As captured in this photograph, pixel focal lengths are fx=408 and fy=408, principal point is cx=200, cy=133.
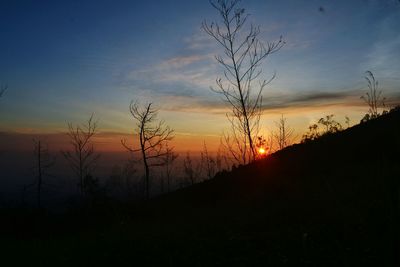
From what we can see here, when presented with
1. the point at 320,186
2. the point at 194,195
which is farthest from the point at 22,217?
the point at 320,186

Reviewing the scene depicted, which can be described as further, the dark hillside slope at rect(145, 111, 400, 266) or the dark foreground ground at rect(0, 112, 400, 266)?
the dark hillside slope at rect(145, 111, 400, 266)

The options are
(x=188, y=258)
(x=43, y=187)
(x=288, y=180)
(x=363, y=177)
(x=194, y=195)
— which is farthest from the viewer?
(x=43, y=187)

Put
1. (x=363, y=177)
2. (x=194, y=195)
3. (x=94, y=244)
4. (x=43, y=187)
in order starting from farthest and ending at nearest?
1. (x=43, y=187)
2. (x=194, y=195)
3. (x=363, y=177)
4. (x=94, y=244)

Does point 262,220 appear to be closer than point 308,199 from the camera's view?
Yes

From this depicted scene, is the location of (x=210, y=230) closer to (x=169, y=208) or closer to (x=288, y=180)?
(x=288, y=180)

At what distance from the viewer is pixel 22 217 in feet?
59.6

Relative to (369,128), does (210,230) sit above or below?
below

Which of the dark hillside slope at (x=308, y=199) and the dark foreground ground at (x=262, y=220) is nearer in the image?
the dark foreground ground at (x=262, y=220)

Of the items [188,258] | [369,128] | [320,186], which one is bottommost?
[188,258]

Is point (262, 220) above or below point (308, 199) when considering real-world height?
below

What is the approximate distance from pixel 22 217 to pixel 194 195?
7764mm

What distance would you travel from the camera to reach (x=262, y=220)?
1092cm

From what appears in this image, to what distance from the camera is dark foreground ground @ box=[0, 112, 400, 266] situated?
4.02m

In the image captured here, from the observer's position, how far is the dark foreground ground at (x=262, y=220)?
13.2 feet
